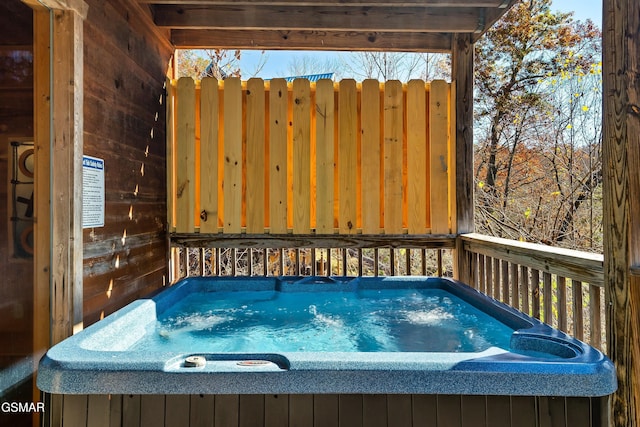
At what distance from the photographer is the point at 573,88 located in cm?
521

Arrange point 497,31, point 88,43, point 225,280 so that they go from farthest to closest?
point 497,31
point 225,280
point 88,43

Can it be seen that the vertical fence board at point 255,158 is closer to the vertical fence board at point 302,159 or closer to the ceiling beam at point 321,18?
the vertical fence board at point 302,159

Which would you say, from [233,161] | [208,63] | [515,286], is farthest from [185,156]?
[208,63]

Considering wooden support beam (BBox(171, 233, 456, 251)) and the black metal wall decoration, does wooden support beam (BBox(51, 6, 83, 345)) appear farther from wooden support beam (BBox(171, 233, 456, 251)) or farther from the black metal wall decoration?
wooden support beam (BBox(171, 233, 456, 251))

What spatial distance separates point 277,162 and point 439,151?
4.71 ft

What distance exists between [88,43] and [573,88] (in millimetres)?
5897

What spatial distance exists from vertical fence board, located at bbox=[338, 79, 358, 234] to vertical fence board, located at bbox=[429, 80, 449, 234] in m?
0.69

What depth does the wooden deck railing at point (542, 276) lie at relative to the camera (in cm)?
162

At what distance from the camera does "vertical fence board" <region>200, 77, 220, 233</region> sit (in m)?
3.17

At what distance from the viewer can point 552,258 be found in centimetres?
183

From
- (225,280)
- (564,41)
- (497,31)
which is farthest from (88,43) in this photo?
(564,41)

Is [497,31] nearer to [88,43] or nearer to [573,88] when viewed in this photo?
[573,88]

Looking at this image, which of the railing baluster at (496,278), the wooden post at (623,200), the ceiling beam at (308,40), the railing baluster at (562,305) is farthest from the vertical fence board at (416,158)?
the wooden post at (623,200)

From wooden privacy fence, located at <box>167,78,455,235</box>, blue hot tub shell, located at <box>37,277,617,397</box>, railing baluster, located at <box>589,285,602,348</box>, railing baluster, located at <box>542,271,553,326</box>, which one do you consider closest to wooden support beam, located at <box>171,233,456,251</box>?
wooden privacy fence, located at <box>167,78,455,235</box>
